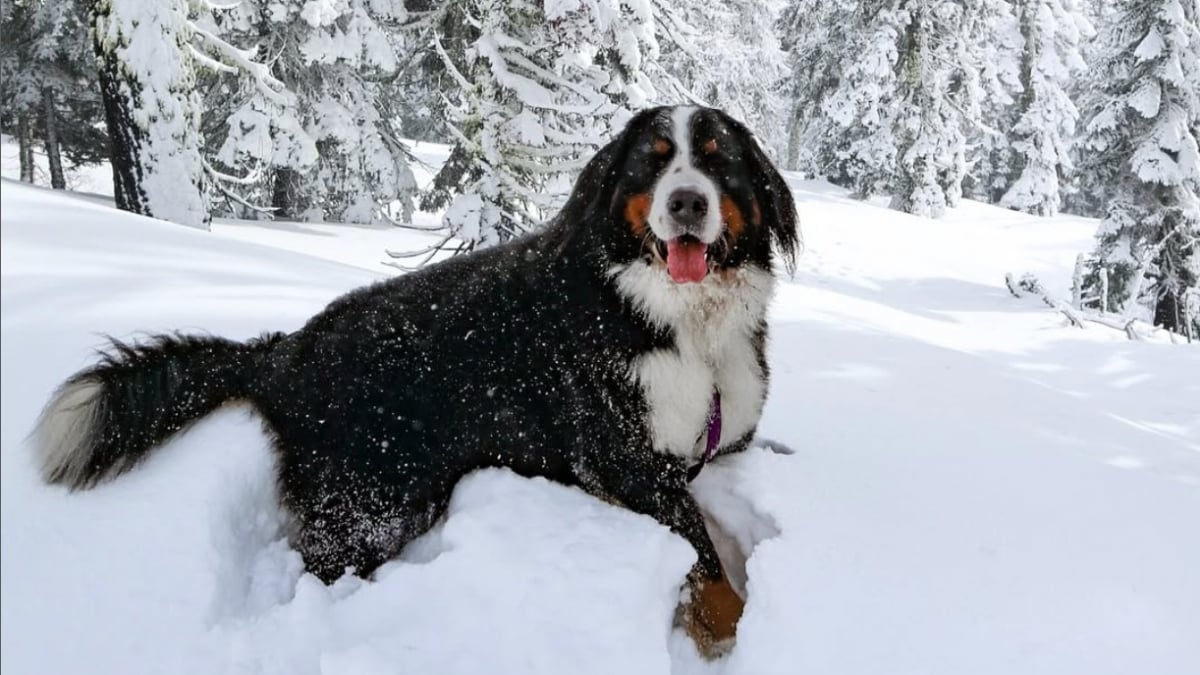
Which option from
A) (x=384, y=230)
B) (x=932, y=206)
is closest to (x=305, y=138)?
(x=384, y=230)

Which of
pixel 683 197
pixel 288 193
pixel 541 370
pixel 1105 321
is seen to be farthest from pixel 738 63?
pixel 541 370

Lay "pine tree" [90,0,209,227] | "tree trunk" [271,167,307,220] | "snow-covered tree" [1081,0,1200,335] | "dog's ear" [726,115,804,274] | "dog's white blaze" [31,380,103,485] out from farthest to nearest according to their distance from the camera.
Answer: "snow-covered tree" [1081,0,1200,335], "tree trunk" [271,167,307,220], "pine tree" [90,0,209,227], "dog's ear" [726,115,804,274], "dog's white blaze" [31,380,103,485]

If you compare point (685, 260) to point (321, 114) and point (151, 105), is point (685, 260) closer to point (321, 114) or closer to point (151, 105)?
point (151, 105)

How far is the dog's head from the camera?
2822 mm

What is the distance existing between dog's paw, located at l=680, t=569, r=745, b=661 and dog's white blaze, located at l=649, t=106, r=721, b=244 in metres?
1.22

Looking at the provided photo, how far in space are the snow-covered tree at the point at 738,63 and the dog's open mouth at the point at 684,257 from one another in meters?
11.5

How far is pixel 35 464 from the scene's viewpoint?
2367 millimetres

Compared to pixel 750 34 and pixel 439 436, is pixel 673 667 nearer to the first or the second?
pixel 439 436

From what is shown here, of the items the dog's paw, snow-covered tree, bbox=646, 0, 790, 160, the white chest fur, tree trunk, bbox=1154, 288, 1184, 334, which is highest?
snow-covered tree, bbox=646, 0, 790, 160

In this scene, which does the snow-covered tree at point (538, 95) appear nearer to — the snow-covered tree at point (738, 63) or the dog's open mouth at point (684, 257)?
the dog's open mouth at point (684, 257)

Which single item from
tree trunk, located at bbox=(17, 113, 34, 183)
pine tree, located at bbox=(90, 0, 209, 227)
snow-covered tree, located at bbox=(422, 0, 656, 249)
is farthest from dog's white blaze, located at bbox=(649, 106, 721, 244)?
tree trunk, located at bbox=(17, 113, 34, 183)

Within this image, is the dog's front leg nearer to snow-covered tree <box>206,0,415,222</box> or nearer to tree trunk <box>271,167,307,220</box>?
snow-covered tree <box>206,0,415,222</box>

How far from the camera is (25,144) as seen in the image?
16516 mm

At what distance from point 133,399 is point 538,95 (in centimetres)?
561
